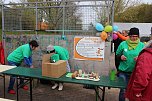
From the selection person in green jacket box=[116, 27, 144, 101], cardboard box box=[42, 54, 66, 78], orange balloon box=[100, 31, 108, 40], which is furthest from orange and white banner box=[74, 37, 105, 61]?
cardboard box box=[42, 54, 66, 78]

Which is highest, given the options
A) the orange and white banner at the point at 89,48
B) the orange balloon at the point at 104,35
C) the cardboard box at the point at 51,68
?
the orange balloon at the point at 104,35

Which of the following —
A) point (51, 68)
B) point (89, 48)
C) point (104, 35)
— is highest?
point (104, 35)

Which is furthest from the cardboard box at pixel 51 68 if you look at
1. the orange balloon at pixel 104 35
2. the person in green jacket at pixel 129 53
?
the orange balloon at pixel 104 35

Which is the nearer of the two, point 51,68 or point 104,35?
point 51,68

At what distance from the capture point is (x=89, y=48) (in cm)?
557

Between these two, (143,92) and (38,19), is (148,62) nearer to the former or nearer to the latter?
(143,92)

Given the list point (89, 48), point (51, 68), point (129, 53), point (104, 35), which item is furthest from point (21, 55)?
point (129, 53)

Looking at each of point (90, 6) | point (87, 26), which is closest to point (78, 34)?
point (87, 26)

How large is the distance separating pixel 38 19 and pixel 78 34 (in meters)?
1.41

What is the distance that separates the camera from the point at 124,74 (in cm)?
364

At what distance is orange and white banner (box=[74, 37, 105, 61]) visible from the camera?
17.9 feet

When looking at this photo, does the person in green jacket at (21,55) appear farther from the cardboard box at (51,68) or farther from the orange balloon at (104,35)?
the orange balloon at (104,35)

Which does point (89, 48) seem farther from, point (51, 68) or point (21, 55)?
point (51, 68)

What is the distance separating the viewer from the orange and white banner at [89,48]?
547cm
